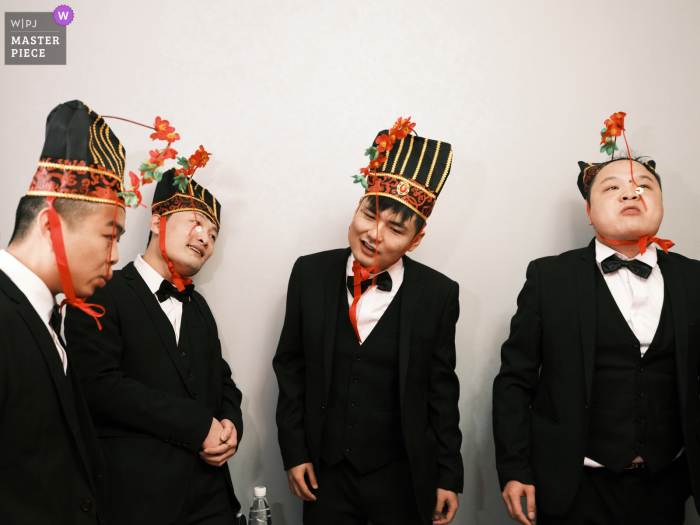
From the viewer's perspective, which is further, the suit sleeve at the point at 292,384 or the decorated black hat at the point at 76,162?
the suit sleeve at the point at 292,384

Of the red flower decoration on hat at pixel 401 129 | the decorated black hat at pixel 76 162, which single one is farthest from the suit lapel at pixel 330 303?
the decorated black hat at pixel 76 162

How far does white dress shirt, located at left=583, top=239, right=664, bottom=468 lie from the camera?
1.96 metres

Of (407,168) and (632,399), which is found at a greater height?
(407,168)

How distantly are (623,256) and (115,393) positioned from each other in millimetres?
1946

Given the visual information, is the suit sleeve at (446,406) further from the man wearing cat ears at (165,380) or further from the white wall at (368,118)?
the man wearing cat ears at (165,380)

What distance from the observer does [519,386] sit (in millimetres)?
2096

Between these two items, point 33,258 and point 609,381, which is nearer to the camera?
point 33,258

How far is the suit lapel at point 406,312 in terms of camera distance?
1955mm

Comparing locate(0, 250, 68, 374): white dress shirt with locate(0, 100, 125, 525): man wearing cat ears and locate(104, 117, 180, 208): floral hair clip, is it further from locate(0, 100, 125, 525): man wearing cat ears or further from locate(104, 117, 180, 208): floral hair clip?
locate(104, 117, 180, 208): floral hair clip

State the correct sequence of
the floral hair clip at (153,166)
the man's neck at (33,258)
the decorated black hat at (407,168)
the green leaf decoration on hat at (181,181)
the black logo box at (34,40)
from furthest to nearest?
1. the black logo box at (34,40)
2. the green leaf decoration on hat at (181,181)
3. the decorated black hat at (407,168)
4. the floral hair clip at (153,166)
5. the man's neck at (33,258)

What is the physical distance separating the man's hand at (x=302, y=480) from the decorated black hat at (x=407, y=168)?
1.04 meters

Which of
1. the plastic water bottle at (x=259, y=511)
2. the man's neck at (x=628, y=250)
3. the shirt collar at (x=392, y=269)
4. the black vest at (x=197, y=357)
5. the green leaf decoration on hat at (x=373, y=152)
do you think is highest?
the green leaf decoration on hat at (x=373, y=152)

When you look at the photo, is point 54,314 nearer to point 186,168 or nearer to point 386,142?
point 186,168

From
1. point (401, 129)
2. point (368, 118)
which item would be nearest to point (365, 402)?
Result: point (401, 129)
